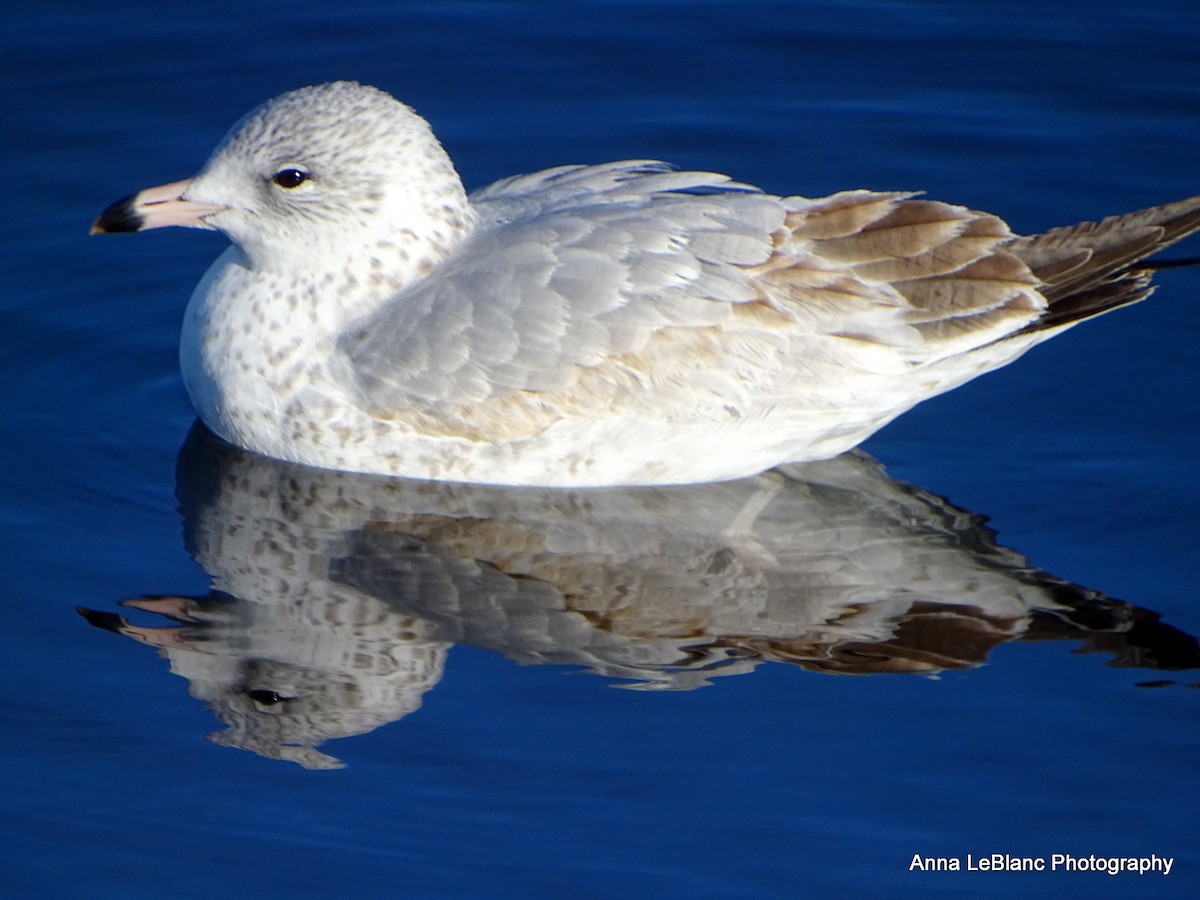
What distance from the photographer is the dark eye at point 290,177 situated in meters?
7.26

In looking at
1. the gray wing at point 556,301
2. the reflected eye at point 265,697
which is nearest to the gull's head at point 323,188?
the gray wing at point 556,301

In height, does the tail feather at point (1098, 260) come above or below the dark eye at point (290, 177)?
above

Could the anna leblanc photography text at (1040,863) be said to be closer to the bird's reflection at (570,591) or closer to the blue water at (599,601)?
the blue water at (599,601)

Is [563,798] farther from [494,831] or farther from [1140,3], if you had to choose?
[1140,3]

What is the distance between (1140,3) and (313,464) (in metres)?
5.73

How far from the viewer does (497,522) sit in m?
7.20

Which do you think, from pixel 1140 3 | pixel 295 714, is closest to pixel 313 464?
pixel 295 714

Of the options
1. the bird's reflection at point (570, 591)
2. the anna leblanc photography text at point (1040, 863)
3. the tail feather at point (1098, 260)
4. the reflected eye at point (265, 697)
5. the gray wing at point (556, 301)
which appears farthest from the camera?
the tail feather at point (1098, 260)

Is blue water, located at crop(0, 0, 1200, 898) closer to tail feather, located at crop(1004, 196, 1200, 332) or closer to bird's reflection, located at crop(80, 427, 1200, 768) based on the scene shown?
bird's reflection, located at crop(80, 427, 1200, 768)

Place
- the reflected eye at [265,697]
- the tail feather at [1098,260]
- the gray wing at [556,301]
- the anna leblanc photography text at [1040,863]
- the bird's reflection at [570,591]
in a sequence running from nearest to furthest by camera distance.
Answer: the anna leblanc photography text at [1040,863]
the reflected eye at [265,697]
the bird's reflection at [570,591]
the gray wing at [556,301]
the tail feather at [1098,260]

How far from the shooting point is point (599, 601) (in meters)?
6.72

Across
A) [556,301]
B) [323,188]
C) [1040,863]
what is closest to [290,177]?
[323,188]

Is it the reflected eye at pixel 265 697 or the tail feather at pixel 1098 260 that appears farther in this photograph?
the tail feather at pixel 1098 260

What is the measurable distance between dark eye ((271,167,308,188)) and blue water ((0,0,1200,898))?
1123 millimetres
